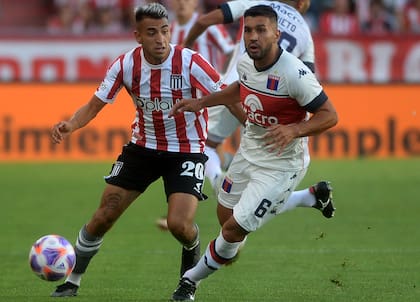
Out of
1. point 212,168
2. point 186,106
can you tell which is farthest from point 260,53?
point 212,168

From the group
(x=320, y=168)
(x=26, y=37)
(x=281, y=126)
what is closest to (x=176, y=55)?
(x=281, y=126)

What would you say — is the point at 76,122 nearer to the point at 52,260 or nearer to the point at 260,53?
the point at 52,260

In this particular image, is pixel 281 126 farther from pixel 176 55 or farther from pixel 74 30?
pixel 74 30

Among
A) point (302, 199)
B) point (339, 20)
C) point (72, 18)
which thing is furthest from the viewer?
point (72, 18)

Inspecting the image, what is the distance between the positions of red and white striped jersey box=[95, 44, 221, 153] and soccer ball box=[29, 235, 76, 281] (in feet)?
3.66

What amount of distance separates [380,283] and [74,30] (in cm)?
1447

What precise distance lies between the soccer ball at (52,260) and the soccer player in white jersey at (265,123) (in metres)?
0.80

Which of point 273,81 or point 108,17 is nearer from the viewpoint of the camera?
point 273,81

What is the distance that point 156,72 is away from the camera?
8.60 meters

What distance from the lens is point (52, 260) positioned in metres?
7.99

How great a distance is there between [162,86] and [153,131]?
1.19ft

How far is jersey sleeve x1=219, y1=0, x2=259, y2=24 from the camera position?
1105cm

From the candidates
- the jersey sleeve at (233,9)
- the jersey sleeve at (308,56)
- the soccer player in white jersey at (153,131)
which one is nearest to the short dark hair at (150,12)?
the soccer player in white jersey at (153,131)

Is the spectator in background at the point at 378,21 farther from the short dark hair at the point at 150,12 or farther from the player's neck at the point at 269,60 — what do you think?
the player's neck at the point at 269,60
